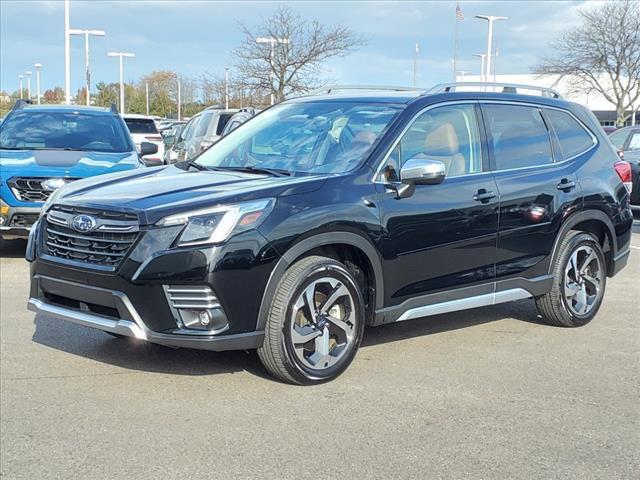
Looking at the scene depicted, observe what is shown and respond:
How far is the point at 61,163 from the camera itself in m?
8.61

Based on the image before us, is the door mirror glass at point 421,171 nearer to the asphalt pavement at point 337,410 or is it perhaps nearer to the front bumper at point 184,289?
the front bumper at point 184,289

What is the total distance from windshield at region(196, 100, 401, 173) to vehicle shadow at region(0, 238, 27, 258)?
14.6ft

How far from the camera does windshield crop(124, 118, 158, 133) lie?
69.3ft

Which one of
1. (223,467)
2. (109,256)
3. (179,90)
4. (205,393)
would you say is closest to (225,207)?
(109,256)

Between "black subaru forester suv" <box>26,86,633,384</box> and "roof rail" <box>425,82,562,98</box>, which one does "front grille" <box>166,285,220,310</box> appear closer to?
"black subaru forester suv" <box>26,86,633,384</box>

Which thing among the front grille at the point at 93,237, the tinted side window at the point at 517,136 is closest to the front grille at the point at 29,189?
the front grille at the point at 93,237

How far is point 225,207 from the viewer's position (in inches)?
166

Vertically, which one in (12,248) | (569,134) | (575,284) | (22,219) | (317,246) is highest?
(569,134)

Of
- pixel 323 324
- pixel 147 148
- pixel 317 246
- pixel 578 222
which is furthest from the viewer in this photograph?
pixel 147 148

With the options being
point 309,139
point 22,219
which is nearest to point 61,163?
point 22,219

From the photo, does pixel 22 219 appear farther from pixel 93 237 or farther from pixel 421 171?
pixel 421 171

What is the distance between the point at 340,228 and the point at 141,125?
698 inches

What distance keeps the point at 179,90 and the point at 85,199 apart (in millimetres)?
65498

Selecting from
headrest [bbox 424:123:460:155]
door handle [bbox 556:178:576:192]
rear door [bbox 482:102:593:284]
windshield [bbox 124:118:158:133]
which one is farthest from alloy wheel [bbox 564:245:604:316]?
windshield [bbox 124:118:158:133]
